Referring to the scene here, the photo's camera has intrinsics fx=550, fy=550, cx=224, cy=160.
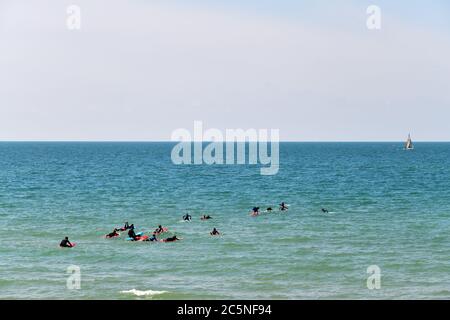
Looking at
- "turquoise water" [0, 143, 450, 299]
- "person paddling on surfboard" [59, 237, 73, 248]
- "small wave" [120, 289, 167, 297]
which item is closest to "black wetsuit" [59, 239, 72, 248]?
"person paddling on surfboard" [59, 237, 73, 248]

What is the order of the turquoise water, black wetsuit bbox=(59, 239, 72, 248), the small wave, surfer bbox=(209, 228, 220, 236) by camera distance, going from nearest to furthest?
the small wave
the turquoise water
black wetsuit bbox=(59, 239, 72, 248)
surfer bbox=(209, 228, 220, 236)

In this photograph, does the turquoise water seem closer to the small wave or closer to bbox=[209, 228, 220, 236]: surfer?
the small wave

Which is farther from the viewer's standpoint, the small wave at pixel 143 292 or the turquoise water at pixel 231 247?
the turquoise water at pixel 231 247

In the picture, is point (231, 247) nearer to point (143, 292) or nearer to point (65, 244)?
point (143, 292)

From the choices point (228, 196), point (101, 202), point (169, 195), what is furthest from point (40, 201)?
point (228, 196)

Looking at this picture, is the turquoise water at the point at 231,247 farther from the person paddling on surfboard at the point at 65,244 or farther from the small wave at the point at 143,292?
the person paddling on surfboard at the point at 65,244

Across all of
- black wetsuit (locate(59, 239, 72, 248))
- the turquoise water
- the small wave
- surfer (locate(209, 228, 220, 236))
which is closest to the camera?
the small wave

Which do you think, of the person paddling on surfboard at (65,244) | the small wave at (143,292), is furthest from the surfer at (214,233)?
the small wave at (143,292)

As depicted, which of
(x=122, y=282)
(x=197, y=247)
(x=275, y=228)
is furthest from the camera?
(x=275, y=228)

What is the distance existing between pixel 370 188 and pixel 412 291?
213ft

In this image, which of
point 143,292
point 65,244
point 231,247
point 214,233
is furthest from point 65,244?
point 143,292

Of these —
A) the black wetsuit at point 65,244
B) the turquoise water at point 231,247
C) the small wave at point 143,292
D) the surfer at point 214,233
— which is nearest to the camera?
the small wave at point 143,292

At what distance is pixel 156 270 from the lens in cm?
3803
